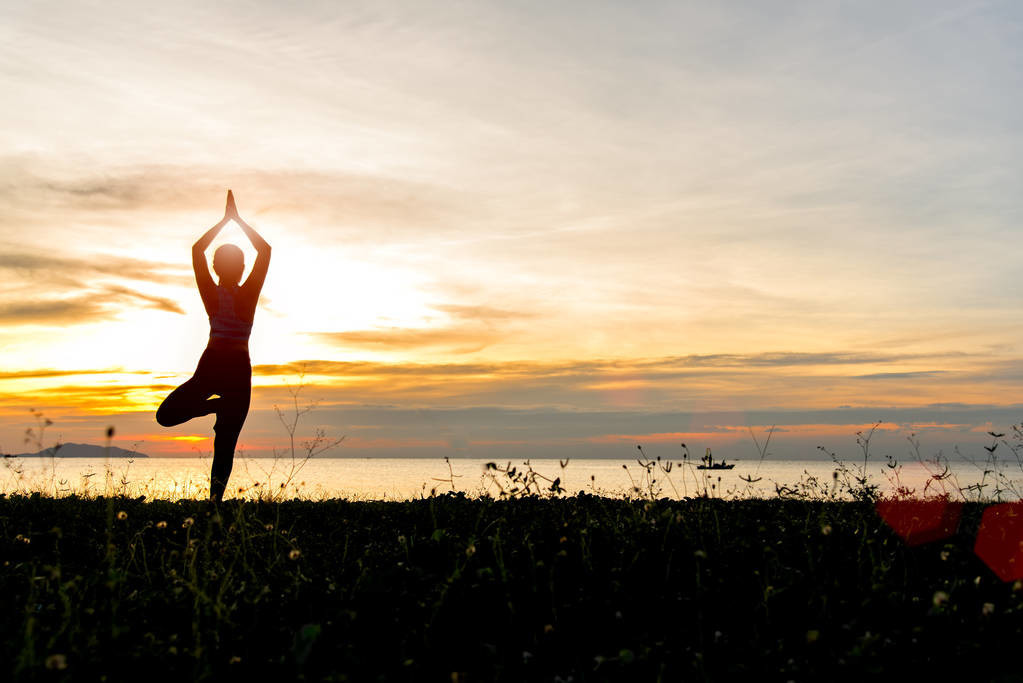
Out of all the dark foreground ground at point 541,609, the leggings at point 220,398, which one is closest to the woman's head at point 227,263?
the leggings at point 220,398

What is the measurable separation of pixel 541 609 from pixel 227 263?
830 centimetres

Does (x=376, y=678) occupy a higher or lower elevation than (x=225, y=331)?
lower

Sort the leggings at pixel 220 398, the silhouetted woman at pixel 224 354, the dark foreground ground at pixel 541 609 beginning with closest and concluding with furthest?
the dark foreground ground at pixel 541 609
the leggings at pixel 220 398
the silhouetted woman at pixel 224 354

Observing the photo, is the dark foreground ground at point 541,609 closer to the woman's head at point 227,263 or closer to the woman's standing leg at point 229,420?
the woman's standing leg at point 229,420

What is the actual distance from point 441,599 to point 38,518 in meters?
7.85

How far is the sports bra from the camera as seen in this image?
39.5 ft

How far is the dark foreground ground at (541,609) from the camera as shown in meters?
5.19

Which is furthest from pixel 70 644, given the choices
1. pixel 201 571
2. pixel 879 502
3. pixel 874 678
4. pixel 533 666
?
pixel 879 502

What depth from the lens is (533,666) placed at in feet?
17.2

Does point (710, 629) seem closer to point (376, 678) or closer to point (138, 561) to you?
point (376, 678)

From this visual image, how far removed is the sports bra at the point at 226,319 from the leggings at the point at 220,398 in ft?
0.65

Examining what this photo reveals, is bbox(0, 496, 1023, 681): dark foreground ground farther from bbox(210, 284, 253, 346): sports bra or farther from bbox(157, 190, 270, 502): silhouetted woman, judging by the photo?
bbox(210, 284, 253, 346): sports bra

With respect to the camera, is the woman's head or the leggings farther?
the woman's head

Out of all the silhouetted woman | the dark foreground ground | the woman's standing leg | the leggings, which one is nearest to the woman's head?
the silhouetted woman
